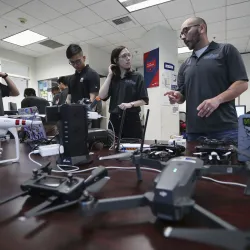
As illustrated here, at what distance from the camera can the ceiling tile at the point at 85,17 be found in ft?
11.3

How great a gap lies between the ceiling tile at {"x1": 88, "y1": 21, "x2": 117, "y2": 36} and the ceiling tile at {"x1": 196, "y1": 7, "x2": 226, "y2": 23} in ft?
5.40

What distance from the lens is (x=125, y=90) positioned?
1.59 meters

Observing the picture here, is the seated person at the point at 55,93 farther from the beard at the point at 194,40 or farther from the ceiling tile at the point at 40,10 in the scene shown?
the beard at the point at 194,40

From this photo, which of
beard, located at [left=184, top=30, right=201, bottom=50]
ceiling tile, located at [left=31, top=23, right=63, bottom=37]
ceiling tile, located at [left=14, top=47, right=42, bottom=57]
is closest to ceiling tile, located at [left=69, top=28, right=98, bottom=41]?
ceiling tile, located at [left=31, top=23, right=63, bottom=37]

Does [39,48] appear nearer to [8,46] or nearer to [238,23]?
[8,46]

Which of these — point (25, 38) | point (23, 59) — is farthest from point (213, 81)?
point (23, 59)

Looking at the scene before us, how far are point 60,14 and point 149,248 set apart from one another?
4.00 meters

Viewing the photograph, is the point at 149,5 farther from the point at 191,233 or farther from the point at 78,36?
the point at 191,233

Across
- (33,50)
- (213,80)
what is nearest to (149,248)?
(213,80)

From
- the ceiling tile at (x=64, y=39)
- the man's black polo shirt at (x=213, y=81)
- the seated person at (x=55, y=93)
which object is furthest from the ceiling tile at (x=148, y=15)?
the man's black polo shirt at (x=213, y=81)

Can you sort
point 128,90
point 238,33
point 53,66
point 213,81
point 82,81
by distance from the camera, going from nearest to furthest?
point 213,81 < point 128,90 < point 82,81 < point 238,33 < point 53,66

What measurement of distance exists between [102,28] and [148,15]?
1.00 metres

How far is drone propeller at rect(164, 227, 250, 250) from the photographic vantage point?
0.21m

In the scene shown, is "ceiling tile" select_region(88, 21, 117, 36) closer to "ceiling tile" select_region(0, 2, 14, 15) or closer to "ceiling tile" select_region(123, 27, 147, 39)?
"ceiling tile" select_region(123, 27, 147, 39)
